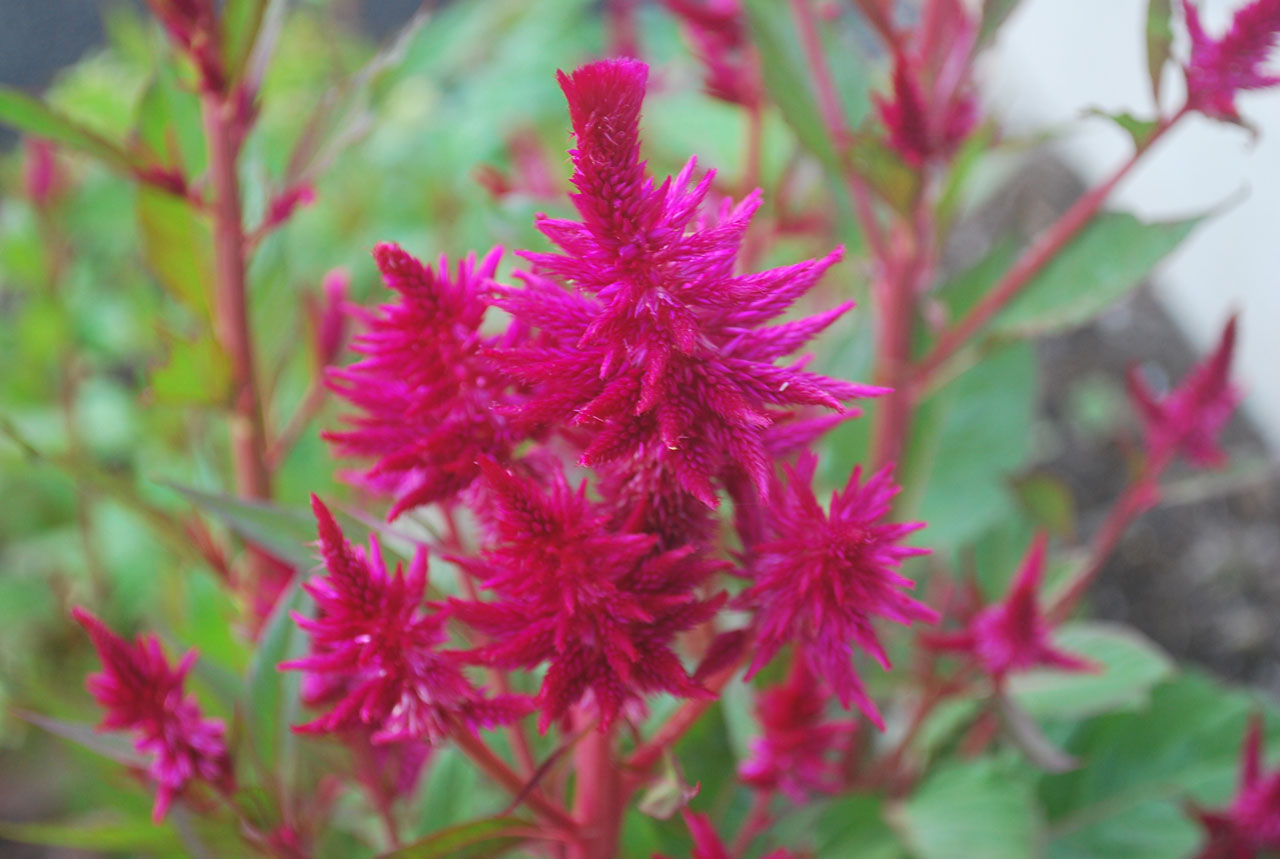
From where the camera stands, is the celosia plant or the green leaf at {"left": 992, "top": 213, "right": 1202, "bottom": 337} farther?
the green leaf at {"left": 992, "top": 213, "right": 1202, "bottom": 337}

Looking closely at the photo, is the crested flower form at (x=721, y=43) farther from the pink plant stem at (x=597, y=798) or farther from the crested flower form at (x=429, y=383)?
the pink plant stem at (x=597, y=798)

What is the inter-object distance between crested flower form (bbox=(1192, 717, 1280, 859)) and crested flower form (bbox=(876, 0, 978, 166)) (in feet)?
1.80

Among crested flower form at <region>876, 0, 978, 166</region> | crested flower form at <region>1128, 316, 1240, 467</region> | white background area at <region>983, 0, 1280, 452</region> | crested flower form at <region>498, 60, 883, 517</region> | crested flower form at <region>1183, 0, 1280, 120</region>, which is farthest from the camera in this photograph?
white background area at <region>983, 0, 1280, 452</region>

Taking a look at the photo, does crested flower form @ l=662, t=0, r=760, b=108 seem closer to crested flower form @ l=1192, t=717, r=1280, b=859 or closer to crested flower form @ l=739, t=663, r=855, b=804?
crested flower form @ l=739, t=663, r=855, b=804

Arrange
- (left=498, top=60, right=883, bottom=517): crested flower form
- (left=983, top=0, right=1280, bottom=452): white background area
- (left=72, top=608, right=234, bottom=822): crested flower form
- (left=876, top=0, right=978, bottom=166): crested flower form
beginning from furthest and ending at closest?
1. (left=983, top=0, right=1280, bottom=452): white background area
2. (left=876, top=0, right=978, bottom=166): crested flower form
3. (left=72, top=608, right=234, bottom=822): crested flower form
4. (left=498, top=60, right=883, bottom=517): crested flower form

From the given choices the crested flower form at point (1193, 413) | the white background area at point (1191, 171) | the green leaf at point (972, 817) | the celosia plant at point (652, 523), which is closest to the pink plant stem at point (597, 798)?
the celosia plant at point (652, 523)

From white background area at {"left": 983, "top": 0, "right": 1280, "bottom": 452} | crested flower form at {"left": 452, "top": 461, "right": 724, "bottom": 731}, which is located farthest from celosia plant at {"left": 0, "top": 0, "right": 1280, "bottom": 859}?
white background area at {"left": 983, "top": 0, "right": 1280, "bottom": 452}

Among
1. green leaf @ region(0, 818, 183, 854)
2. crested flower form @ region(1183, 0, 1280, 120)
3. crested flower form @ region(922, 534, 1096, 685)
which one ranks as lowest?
green leaf @ region(0, 818, 183, 854)

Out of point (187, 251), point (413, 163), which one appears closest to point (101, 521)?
point (413, 163)

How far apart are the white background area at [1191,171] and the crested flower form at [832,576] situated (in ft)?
5.94

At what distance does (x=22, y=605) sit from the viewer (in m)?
1.71

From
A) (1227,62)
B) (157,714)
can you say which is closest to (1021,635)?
(1227,62)

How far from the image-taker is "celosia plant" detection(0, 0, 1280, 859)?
414mm

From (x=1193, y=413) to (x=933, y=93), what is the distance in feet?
1.29
